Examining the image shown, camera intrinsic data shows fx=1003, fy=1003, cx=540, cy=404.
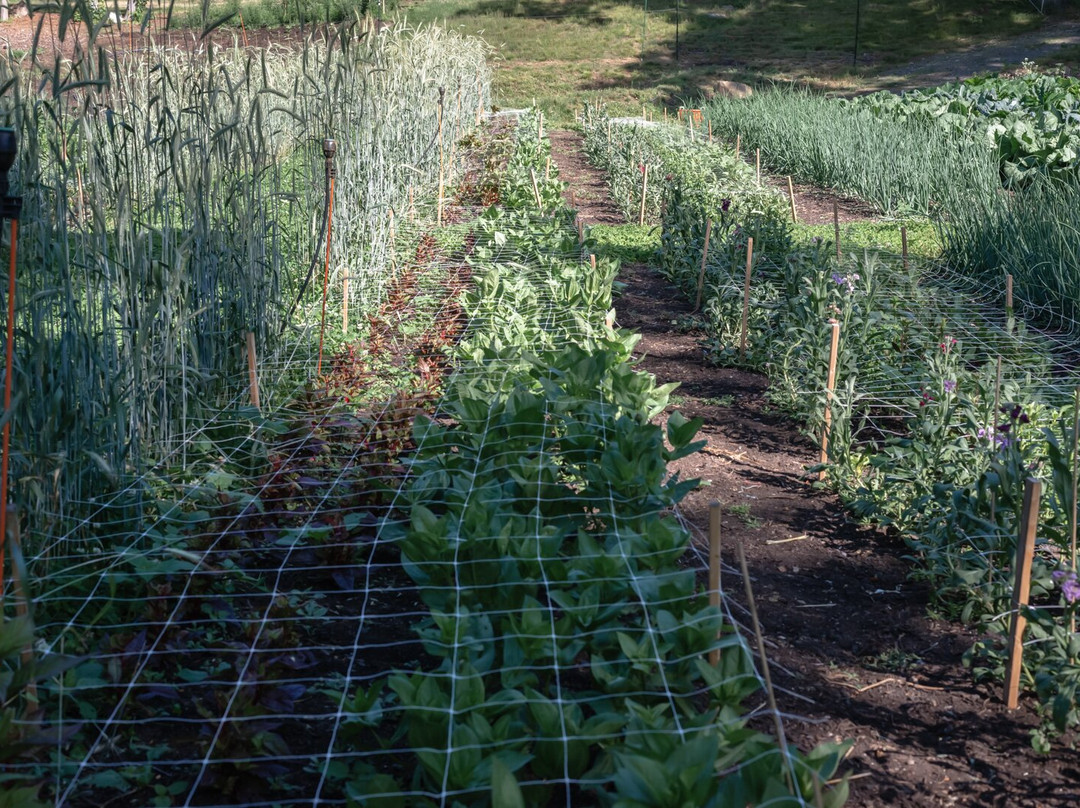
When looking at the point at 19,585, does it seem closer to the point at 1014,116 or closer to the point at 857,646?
the point at 857,646

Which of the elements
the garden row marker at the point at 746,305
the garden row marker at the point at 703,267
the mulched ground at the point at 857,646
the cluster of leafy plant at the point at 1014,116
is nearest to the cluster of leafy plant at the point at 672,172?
the garden row marker at the point at 703,267

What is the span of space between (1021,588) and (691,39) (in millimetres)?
30755

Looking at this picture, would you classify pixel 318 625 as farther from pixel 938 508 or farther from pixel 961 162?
pixel 961 162

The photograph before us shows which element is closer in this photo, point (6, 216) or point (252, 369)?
point (6, 216)

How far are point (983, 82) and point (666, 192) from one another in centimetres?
851

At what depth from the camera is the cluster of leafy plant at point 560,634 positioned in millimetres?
1820

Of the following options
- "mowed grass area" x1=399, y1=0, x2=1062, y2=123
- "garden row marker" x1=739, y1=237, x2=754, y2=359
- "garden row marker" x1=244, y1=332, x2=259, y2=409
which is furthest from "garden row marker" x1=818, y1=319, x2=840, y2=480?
"mowed grass area" x1=399, y1=0, x2=1062, y2=123

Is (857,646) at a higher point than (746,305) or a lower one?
lower

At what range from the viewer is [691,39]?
30.8 m

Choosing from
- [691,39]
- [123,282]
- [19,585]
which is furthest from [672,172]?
[691,39]

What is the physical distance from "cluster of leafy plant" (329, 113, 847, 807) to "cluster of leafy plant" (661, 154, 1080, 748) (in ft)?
2.76

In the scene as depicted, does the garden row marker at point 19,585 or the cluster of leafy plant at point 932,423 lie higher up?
the garden row marker at point 19,585

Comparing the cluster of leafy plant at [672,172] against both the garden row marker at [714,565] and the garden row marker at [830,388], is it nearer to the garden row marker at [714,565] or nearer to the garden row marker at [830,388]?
the garden row marker at [830,388]

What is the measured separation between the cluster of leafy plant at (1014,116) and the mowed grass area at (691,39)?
1059cm
